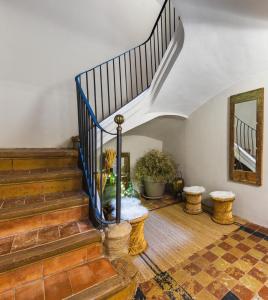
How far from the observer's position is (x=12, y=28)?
2547 mm

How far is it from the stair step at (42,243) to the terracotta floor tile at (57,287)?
0.42 feet

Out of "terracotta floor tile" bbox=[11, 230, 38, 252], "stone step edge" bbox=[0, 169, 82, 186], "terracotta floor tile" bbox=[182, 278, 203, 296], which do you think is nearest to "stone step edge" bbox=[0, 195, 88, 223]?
"terracotta floor tile" bbox=[11, 230, 38, 252]

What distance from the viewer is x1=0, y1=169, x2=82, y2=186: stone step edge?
143 cm

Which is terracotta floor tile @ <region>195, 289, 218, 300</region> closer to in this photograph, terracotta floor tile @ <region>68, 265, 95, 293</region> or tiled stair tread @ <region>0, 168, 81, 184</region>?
terracotta floor tile @ <region>68, 265, 95, 293</region>

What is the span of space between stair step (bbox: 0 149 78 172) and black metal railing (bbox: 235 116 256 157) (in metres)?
2.38

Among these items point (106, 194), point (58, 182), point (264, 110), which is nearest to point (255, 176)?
point (264, 110)

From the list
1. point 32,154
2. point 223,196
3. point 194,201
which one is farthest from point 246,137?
point 32,154

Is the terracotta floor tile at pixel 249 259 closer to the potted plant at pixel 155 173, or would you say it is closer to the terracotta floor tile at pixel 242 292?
the terracotta floor tile at pixel 242 292

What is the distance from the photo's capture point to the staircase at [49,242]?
0.98 metres

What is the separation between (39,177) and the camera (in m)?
1.52

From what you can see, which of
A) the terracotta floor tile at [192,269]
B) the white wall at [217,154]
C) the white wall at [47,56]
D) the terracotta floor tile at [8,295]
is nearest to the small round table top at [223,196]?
the white wall at [217,154]

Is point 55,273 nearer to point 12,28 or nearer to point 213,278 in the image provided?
point 213,278

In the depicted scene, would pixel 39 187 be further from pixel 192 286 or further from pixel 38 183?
pixel 192 286

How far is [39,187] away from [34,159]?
1.30 feet
